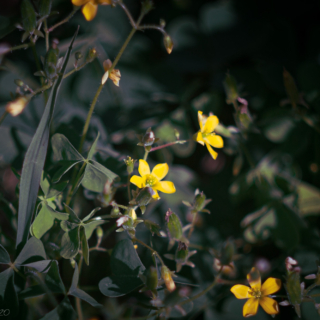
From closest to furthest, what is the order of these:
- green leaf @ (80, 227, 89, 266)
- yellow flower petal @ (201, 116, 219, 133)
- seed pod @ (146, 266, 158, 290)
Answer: seed pod @ (146, 266, 158, 290)
green leaf @ (80, 227, 89, 266)
yellow flower petal @ (201, 116, 219, 133)

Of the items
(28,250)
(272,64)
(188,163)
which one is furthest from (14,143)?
(272,64)

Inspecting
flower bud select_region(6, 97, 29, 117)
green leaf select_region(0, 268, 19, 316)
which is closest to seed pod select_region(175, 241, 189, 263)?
green leaf select_region(0, 268, 19, 316)

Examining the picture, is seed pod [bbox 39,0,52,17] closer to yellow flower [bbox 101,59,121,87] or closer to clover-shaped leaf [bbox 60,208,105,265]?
yellow flower [bbox 101,59,121,87]

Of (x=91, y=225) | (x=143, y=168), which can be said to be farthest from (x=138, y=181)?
(x=91, y=225)

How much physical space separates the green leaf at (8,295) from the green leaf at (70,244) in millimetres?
227

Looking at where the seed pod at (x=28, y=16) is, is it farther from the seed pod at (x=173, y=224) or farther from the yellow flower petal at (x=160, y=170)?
the seed pod at (x=173, y=224)

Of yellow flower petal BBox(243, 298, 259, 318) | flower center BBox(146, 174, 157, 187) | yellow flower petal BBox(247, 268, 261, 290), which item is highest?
flower center BBox(146, 174, 157, 187)

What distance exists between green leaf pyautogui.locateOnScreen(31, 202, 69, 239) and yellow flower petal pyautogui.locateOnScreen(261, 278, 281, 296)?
0.81 metres

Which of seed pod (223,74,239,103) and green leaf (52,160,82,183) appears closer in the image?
green leaf (52,160,82,183)

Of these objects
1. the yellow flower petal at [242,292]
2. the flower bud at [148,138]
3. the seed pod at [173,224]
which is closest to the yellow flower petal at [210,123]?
the flower bud at [148,138]

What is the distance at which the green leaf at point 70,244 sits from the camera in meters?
0.90

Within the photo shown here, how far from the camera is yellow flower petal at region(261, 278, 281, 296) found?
3.17ft

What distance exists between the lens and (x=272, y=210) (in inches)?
58.7

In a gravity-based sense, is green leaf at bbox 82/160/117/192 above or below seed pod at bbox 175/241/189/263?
above
